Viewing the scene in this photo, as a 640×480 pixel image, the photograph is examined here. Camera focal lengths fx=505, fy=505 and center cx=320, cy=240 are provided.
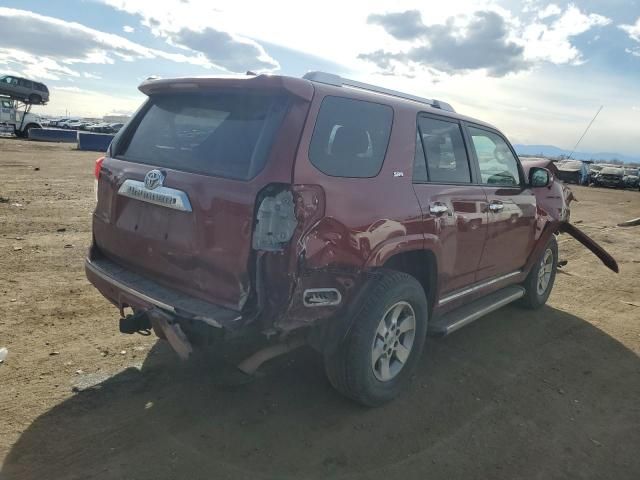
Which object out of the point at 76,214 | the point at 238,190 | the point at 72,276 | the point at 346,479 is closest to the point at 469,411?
the point at 346,479

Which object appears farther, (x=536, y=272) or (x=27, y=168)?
(x=27, y=168)

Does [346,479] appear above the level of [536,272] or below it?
below

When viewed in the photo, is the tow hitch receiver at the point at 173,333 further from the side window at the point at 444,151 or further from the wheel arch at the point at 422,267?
the side window at the point at 444,151

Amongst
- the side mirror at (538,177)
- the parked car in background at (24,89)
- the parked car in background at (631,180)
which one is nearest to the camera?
the side mirror at (538,177)

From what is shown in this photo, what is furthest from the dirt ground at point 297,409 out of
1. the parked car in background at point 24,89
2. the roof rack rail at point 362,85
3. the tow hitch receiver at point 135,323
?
the parked car in background at point 24,89

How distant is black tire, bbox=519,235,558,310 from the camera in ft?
17.7

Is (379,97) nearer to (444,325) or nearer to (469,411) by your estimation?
(444,325)

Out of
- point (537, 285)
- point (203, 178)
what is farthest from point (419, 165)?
point (537, 285)

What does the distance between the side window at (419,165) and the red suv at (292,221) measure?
0.01 meters

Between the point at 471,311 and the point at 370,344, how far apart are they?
1.42m

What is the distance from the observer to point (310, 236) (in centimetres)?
267

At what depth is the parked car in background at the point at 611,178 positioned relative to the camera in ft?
109

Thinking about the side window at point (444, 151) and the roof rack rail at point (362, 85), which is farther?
the side window at point (444, 151)

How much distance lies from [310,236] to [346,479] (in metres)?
1.29
